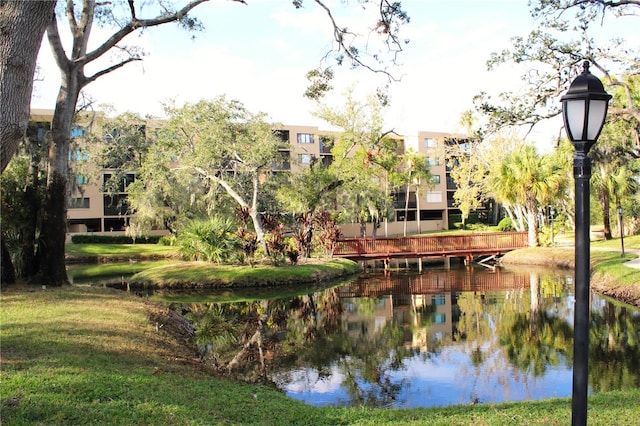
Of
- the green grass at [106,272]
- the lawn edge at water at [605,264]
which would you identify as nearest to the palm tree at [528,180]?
the lawn edge at water at [605,264]

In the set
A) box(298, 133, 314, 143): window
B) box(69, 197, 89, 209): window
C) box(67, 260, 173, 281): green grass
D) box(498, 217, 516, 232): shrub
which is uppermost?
box(298, 133, 314, 143): window

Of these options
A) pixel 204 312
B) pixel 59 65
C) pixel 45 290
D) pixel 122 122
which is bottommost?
pixel 204 312

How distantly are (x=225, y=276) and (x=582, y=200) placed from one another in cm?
2020

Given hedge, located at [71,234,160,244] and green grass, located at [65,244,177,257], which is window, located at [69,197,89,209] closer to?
hedge, located at [71,234,160,244]

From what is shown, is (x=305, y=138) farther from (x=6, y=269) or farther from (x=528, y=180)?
(x=6, y=269)

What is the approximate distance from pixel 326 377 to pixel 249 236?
16050 mm

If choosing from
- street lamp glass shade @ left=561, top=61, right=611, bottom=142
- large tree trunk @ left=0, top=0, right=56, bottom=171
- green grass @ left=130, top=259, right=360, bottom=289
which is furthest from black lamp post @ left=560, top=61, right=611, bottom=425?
green grass @ left=130, top=259, right=360, bottom=289

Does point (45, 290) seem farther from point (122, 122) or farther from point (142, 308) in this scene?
point (122, 122)

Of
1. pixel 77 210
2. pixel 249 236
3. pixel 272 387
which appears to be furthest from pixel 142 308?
pixel 77 210

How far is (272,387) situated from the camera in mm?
9180

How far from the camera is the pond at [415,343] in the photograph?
29.8ft

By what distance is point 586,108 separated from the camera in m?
4.23

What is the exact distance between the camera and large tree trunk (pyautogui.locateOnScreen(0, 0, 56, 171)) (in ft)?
16.9

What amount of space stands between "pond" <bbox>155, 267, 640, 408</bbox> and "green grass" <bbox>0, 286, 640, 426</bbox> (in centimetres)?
152
